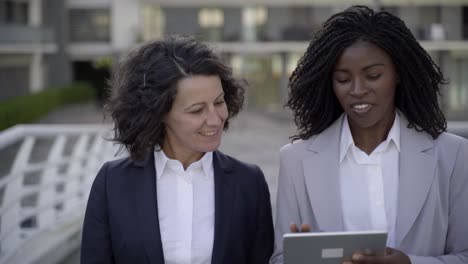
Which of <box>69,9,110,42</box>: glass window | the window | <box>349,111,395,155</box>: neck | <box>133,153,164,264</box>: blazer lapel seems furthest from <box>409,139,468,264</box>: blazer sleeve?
<box>69,9,110,42</box>: glass window

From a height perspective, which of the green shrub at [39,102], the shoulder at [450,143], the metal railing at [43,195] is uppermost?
the shoulder at [450,143]

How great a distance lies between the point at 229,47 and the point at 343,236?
131ft

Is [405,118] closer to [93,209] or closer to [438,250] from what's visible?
[438,250]

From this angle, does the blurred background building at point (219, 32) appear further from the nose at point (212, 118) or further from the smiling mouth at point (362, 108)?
the smiling mouth at point (362, 108)

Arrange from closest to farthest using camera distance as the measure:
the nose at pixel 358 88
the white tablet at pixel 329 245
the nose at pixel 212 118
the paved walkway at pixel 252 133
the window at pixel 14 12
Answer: the white tablet at pixel 329 245, the nose at pixel 358 88, the nose at pixel 212 118, the paved walkway at pixel 252 133, the window at pixel 14 12

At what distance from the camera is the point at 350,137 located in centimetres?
290

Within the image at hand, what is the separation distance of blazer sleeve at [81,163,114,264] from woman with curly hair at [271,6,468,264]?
0.62 meters

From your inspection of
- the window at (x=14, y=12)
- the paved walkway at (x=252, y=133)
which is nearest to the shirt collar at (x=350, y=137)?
the paved walkway at (x=252, y=133)

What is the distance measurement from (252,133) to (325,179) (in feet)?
91.9

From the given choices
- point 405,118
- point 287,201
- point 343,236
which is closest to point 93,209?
point 287,201

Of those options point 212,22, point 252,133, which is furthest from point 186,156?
point 212,22

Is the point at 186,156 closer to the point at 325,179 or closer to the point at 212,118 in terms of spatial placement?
the point at 212,118

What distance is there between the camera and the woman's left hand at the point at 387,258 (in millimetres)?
2434

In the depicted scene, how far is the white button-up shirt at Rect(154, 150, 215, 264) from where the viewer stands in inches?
111
